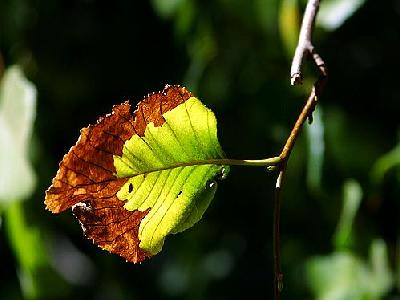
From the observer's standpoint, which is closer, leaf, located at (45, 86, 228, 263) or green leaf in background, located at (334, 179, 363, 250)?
leaf, located at (45, 86, 228, 263)

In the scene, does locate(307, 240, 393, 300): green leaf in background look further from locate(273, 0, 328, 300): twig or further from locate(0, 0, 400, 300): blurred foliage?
locate(273, 0, 328, 300): twig

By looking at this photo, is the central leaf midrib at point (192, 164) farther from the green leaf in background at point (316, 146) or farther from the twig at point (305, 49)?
the green leaf in background at point (316, 146)

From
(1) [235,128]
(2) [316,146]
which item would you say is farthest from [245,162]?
(1) [235,128]

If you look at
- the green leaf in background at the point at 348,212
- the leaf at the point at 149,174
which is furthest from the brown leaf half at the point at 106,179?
the green leaf in background at the point at 348,212

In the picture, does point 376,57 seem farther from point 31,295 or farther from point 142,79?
point 31,295

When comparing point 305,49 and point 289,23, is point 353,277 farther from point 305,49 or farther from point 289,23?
point 305,49

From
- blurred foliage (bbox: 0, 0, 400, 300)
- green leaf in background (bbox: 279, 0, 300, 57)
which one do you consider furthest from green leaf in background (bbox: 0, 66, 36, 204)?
green leaf in background (bbox: 279, 0, 300, 57)
